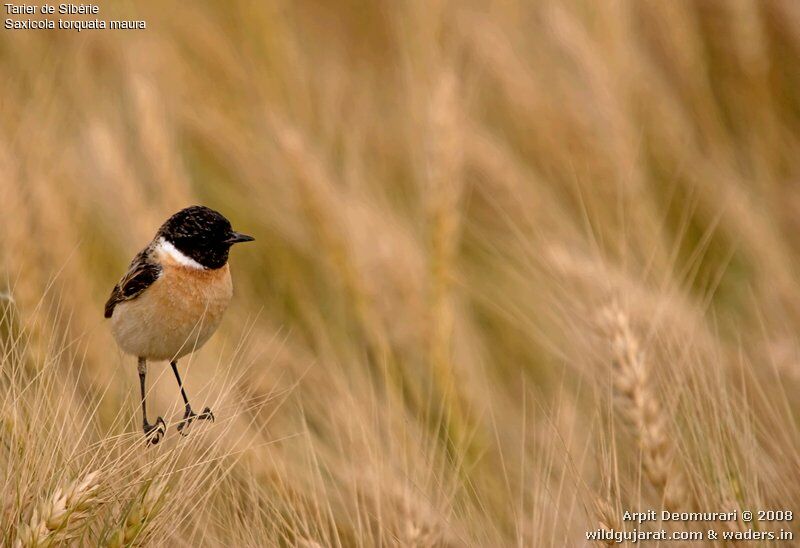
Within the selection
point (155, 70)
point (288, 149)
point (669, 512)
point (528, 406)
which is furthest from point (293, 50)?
point (669, 512)

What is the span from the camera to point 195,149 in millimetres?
4582

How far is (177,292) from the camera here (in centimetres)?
249

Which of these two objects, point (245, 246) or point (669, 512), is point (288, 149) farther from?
point (669, 512)

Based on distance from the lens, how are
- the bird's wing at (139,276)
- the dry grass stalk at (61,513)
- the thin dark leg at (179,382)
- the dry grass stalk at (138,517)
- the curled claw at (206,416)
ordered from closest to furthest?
the dry grass stalk at (61,513) < the dry grass stalk at (138,517) < the curled claw at (206,416) < the thin dark leg at (179,382) < the bird's wing at (139,276)

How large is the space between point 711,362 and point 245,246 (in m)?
1.86

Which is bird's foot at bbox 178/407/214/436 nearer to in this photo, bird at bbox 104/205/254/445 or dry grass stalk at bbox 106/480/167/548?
bird at bbox 104/205/254/445

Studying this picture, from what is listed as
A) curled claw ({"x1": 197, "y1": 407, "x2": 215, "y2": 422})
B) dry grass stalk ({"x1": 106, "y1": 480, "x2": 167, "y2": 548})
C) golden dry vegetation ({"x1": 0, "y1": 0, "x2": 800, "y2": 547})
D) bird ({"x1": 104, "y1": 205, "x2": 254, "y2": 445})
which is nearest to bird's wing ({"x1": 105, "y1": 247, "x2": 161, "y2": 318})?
bird ({"x1": 104, "y1": 205, "x2": 254, "y2": 445})

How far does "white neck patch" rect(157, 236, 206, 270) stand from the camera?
2539mm

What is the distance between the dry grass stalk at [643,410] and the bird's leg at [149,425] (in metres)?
1.07

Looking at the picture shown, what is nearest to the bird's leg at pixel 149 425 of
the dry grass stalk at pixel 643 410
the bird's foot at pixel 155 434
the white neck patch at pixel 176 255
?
the bird's foot at pixel 155 434

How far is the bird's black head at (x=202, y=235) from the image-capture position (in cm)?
245

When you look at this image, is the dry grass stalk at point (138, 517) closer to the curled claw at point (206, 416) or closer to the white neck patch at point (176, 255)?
the curled claw at point (206, 416)

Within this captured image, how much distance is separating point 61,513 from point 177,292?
685 mm

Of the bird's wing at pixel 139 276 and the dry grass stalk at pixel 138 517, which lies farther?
the bird's wing at pixel 139 276
